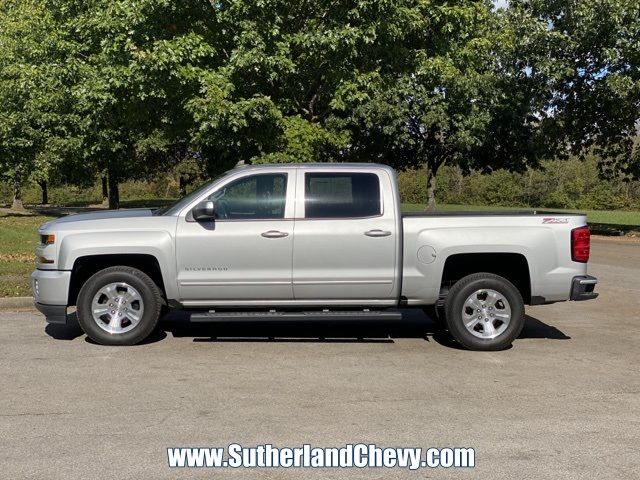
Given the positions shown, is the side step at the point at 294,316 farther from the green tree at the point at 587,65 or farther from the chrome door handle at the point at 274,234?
the green tree at the point at 587,65

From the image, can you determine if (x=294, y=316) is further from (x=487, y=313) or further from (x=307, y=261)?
(x=487, y=313)

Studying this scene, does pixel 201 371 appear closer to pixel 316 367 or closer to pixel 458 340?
pixel 316 367

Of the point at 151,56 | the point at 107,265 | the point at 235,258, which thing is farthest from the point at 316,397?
the point at 151,56

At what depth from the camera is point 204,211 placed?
6.75 m

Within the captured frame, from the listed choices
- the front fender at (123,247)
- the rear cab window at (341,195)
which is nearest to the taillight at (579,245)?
the rear cab window at (341,195)

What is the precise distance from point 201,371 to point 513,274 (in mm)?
3514

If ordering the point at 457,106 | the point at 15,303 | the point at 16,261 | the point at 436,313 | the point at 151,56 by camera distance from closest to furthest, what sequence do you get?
the point at 436,313 → the point at 15,303 → the point at 151,56 → the point at 16,261 → the point at 457,106

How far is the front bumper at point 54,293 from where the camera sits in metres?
6.88

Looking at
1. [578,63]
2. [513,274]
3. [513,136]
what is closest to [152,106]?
[513,274]

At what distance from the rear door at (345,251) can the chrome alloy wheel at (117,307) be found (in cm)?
165

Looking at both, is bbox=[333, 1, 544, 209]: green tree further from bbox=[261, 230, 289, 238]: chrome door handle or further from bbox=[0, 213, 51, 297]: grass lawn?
bbox=[261, 230, 289, 238]: chrome door handle

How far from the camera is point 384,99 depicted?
26.3 metres

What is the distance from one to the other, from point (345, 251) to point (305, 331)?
144 centimetres

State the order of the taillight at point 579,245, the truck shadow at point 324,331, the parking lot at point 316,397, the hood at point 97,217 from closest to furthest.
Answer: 1. the parking lot at point 316,397
2. the taillight at point 579,245
3. the hood at point 97,217
4. the truck shadow at point 324,331
